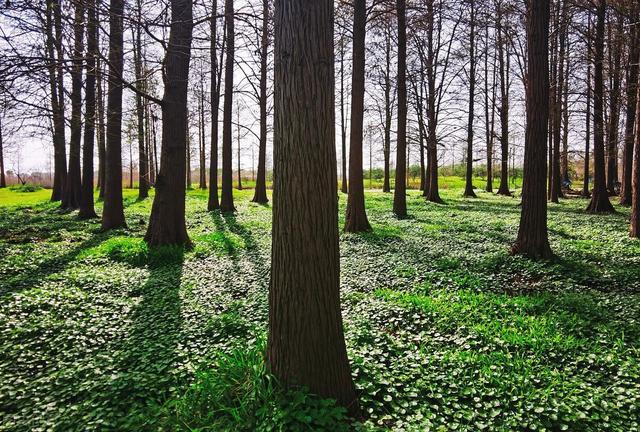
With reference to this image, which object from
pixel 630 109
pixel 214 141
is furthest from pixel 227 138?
pixel 630 109

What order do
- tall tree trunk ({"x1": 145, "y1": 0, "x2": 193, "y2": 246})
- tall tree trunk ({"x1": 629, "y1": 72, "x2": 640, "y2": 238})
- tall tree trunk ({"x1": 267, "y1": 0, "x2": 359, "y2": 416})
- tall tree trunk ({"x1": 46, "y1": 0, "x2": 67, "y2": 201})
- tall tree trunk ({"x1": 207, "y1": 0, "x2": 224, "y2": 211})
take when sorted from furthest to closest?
tall tree trunk ({"x1": 207, "y1": 0, "x2": 224, "y2": 211}) → tall tree trunk ({"x1": 629, "y1": 72, "x2": 640, "y2": 238}) → tall tree trunk ({"x1": 145, "y1": 0, "x2": 193, "y2": 246}) → tall tree trunk ({"x1": 46, "y1": 0, "x2": 67, "y2": 201}) → tall tree trunk ({"x1": 267, "y1": 0, "x2": 359, "y2": 416})

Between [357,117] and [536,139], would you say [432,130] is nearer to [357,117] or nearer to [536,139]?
[357,117]

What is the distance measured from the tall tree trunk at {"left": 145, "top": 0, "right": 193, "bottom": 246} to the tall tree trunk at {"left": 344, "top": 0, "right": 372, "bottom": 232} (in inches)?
191

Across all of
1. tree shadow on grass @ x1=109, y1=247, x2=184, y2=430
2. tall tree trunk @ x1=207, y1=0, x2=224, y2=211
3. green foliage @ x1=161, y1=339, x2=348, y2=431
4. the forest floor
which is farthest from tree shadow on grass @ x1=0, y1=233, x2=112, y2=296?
tall tree trunk @ x1=207, y1=0, x2=224, y2=211

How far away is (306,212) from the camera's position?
2.93 m

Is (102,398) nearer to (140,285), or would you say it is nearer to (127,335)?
(127,335)

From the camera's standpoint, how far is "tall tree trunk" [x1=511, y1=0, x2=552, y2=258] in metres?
7.57

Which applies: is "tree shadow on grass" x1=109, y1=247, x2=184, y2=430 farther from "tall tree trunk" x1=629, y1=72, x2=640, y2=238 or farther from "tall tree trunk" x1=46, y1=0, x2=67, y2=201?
"tall tree trunk" x1=629, y1=72, x2=640, y2=238

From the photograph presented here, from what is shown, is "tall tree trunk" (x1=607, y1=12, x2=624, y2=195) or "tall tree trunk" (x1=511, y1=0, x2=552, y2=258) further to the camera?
"tall tree trunk" (x1=607, y1=12, x2=624, y2=195)

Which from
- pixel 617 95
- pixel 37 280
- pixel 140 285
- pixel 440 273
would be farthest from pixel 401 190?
pixel 37 280

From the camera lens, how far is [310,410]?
9.27 ft

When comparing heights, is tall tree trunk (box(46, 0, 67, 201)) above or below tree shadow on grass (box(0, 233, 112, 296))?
above

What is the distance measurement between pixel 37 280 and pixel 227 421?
5840 mm

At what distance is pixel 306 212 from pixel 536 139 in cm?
674
